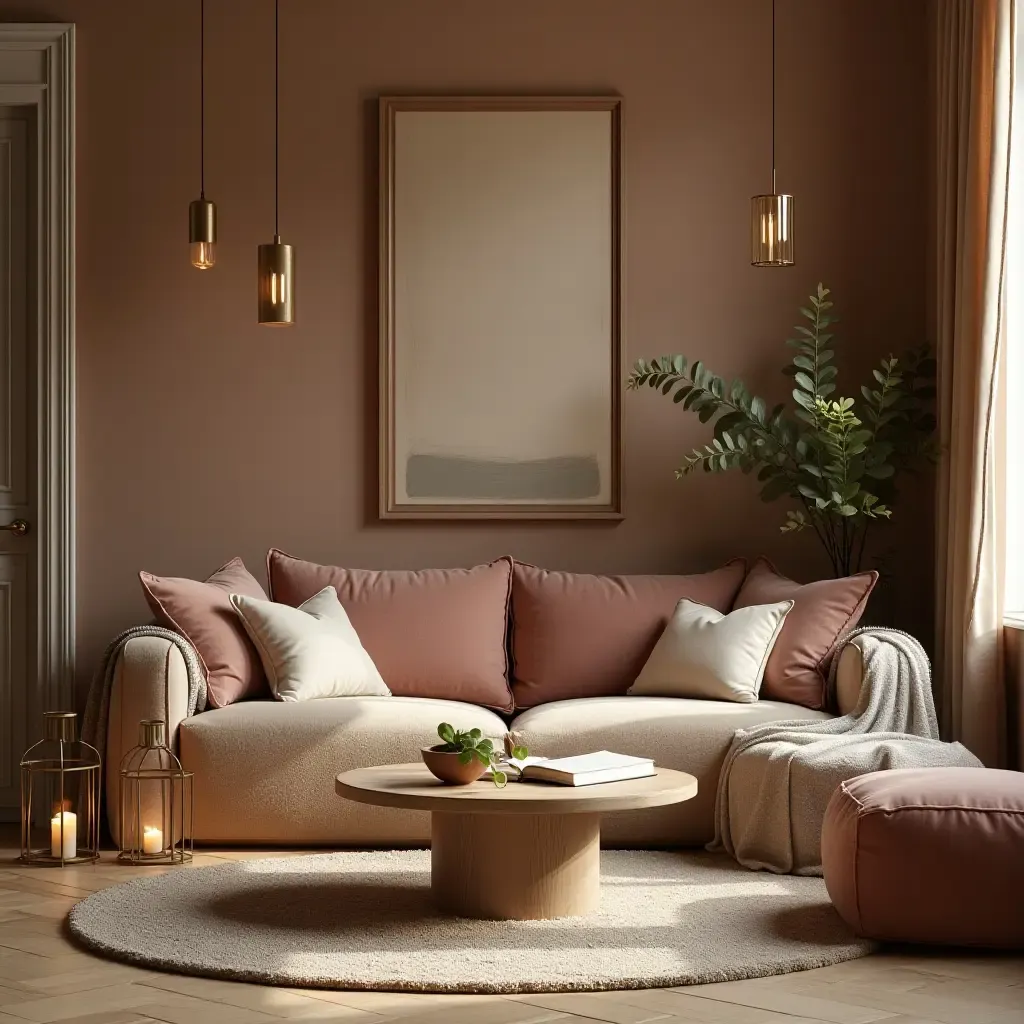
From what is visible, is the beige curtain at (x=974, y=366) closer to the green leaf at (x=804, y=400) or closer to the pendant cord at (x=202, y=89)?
the green leaf at (x=804, y=400)

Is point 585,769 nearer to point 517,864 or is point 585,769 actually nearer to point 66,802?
point 517,864

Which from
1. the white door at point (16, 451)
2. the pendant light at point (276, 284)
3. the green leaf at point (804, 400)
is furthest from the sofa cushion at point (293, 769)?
the green leaf at point (804, 400)

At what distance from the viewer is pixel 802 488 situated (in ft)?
16.4

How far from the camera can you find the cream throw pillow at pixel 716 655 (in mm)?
4664

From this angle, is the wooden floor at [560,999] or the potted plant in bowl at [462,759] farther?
the potted plant in bowl at [462,759]

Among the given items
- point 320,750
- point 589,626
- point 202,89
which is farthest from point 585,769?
point 202,89

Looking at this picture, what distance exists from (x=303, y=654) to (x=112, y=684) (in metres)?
0.57

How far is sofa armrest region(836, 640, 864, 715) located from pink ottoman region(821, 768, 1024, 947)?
1.14m

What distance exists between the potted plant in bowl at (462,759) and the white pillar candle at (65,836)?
54.5 inches

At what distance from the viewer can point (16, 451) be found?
529 centimetres

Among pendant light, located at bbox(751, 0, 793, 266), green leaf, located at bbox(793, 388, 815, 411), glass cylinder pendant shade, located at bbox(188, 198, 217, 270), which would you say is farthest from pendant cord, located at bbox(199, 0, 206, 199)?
green leaf, located at bbox(793, 388, 815, 411)

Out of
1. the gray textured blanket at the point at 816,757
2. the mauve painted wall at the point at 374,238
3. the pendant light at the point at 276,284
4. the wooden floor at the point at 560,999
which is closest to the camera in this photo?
the wooden floor at the point at 560,999

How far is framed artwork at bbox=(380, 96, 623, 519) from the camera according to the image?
5387 mm

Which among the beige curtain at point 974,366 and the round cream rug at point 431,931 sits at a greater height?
the beige curtain at point 974,366
